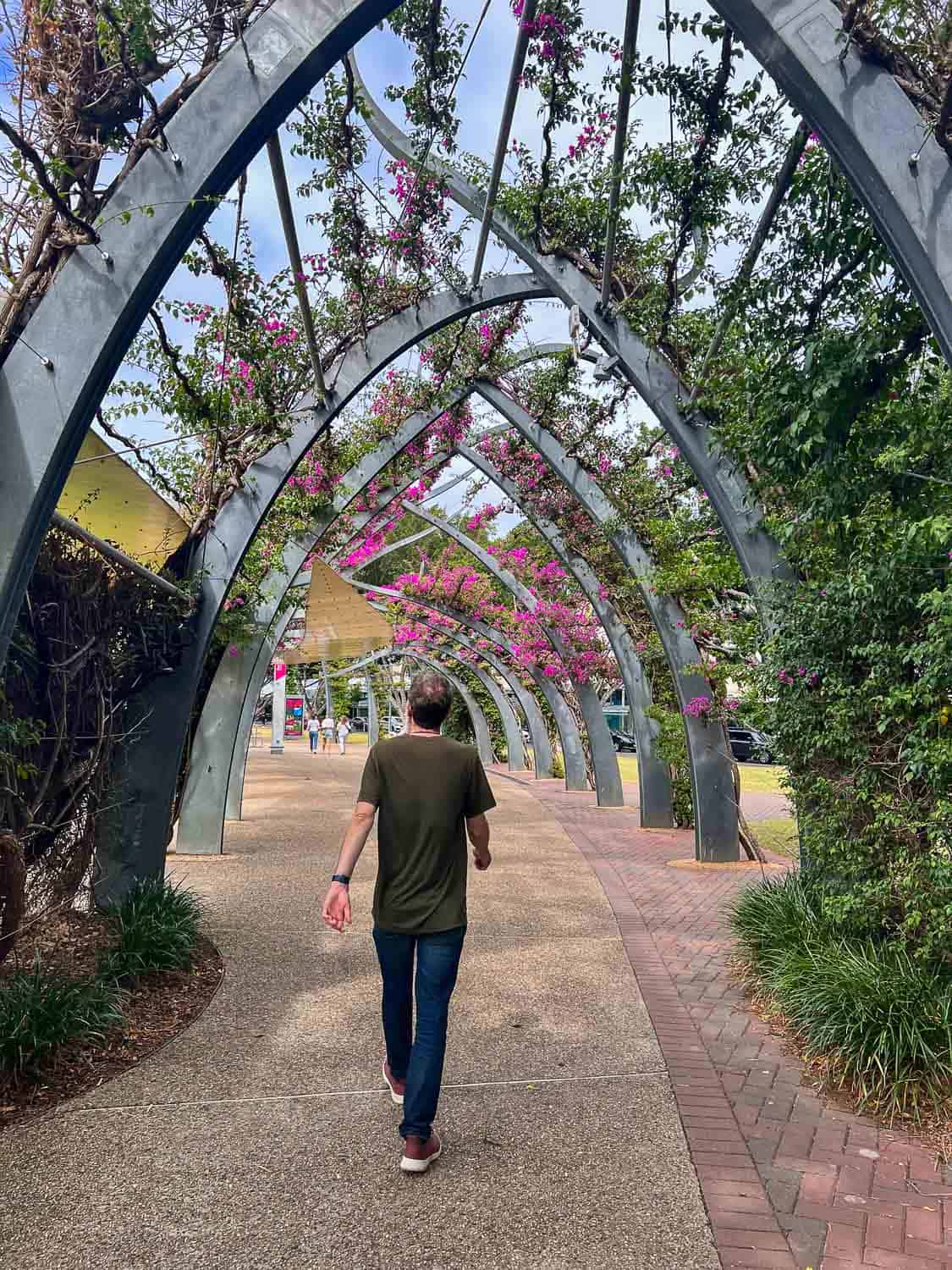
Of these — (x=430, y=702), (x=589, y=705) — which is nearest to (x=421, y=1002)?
(x=430, y=702)

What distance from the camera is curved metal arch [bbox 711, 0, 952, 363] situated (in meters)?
3.45

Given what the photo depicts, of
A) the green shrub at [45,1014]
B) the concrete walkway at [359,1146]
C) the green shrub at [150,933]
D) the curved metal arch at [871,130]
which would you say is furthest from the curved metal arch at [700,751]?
the green shrub at [45,1014]

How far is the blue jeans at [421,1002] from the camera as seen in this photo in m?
3.09

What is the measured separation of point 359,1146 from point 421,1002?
649 mm

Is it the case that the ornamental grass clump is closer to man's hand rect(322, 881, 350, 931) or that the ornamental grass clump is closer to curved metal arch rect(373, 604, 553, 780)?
man's hand rect(322, 881, 350, 931)

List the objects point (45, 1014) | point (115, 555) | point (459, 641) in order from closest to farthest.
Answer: point (45, 1014) → point (115, 555) → point (459, 641)

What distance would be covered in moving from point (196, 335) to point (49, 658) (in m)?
2.85

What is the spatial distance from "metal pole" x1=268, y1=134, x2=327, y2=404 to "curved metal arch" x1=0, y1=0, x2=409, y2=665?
1.03 metres

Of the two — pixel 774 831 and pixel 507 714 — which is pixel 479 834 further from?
pixel 507 714

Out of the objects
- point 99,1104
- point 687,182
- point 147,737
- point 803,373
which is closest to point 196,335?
point 147,737

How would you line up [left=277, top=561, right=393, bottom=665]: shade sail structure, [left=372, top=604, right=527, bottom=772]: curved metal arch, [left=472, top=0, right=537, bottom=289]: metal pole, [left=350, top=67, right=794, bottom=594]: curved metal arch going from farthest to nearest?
1. [left=372, top=604, right=527, bottom=772]: curved metal arch
2. [left=277, top=561, right=393, bottom=665]: shade sail structure
3. [left=350, top=67, right=794, bottom=594]: curved metal arch
4. [left=472, top=0, right=537, bottom=289]: metal pole

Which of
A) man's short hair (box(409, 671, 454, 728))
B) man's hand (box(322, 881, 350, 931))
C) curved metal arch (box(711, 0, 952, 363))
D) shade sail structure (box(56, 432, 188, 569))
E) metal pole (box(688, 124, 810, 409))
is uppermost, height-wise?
metal pole (box(688, 124, 810, 409))

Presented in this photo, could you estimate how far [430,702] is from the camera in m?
3.38

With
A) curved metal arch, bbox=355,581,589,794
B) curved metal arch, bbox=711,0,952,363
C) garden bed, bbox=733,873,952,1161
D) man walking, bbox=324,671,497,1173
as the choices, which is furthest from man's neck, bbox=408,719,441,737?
curved metal arch, bbox=355,581,589,794
